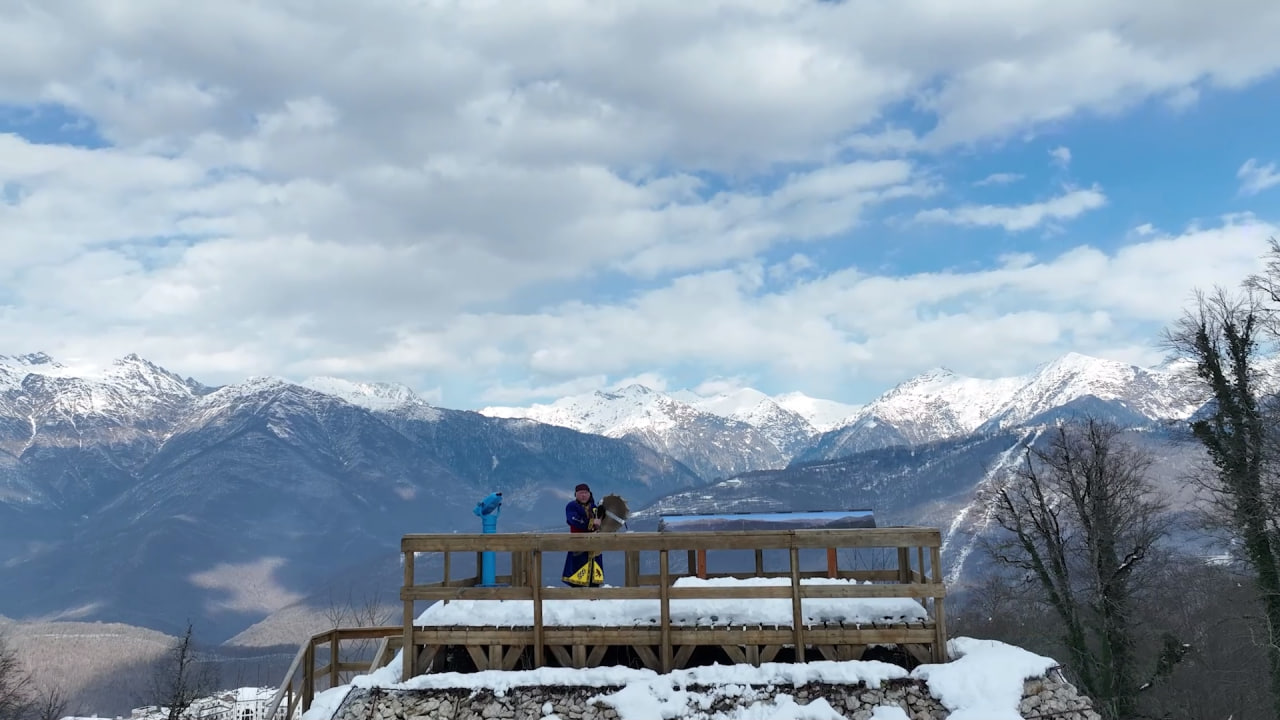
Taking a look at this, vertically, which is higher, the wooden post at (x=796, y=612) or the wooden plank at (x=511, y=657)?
the wooden post at (x=796, y=612)

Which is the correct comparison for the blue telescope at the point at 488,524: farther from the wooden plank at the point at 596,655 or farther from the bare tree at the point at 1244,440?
the bare tree at the point at 1244,440

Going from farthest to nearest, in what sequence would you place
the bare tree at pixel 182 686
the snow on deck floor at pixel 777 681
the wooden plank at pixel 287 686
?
the bare tree at pixel 182 686 → the wooden plank at pixel 287 686 → the snow on deck floor at pixel 777 681

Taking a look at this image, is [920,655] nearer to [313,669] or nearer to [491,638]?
[491,638]

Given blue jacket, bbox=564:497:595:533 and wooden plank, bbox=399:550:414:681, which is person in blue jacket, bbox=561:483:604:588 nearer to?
blue jacket, bbox=564:497:595:533

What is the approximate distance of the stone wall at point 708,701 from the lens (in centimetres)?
1317

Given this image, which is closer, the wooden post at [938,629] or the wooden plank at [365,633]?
the wooden post at [938,629]

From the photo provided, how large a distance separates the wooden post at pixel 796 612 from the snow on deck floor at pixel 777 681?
36 centimetres

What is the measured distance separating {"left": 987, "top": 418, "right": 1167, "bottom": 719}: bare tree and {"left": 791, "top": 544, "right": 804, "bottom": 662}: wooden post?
46.4 ft

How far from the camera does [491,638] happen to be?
1443cm

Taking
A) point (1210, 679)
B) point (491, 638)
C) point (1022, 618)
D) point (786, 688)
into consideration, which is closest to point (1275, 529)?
point (786, 688)

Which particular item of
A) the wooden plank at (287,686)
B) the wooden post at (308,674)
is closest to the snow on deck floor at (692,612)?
the wooden plank at (287,686)

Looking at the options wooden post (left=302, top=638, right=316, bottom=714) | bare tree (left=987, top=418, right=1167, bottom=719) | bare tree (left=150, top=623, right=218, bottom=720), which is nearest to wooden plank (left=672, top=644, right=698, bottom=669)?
wooden post (left=302, top=638, right=316, bottom=714)

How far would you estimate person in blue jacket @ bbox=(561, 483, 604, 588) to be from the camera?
16094mm

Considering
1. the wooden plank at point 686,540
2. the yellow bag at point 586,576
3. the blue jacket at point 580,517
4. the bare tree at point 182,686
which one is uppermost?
the blue jacket at point 580,517
